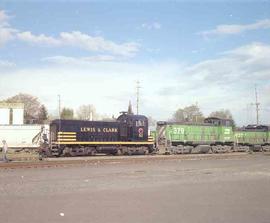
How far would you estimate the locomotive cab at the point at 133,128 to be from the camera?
1384 inches

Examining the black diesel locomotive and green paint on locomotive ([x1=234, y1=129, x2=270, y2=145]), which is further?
green paint on locomotive ([x1=234, y1=129, x2=270, y2=145])

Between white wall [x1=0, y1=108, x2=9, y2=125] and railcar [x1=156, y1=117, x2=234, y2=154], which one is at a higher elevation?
white wall [x1=0, y1=108, x2=9, y2=125]

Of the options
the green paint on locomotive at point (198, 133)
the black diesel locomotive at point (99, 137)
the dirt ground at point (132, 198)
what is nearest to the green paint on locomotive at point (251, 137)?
the green paint on locomotive at point (198, 133)

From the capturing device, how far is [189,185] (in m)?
14.9

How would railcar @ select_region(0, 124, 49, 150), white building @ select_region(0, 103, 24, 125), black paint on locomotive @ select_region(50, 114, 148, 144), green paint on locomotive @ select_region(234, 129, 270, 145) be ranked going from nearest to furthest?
black paint on locomotive @ select_region(50, 114, 148, 144)
green paint on locomotive @ select_region(234, 129, 270, 145)
railcar @ select_region(0, 124, 49, 150)
white building @ select_region(0, 103, 24, 125)

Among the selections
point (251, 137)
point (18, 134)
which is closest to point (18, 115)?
point (18, 134)

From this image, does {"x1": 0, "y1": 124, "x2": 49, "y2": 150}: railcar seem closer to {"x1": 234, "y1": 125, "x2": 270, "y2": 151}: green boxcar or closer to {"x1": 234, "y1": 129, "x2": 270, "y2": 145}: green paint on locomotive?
{"x1": 234, "y1": 129, "x2": 270, "y2": 145}: green paint on locomotive

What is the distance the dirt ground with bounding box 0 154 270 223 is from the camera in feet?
30.1

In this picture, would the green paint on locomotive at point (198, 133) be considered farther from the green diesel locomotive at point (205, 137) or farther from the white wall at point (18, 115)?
the white wall at point (18, 115)

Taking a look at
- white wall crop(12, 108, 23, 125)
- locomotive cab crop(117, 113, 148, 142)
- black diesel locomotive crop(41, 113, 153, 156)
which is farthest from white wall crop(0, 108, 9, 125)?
black diesel locomotive crop(41, 113, 153, 156)

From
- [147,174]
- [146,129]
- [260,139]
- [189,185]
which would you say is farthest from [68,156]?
[260,139]

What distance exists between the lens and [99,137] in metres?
33.6

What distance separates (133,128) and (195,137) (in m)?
6.64

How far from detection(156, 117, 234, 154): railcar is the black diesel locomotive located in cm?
164
